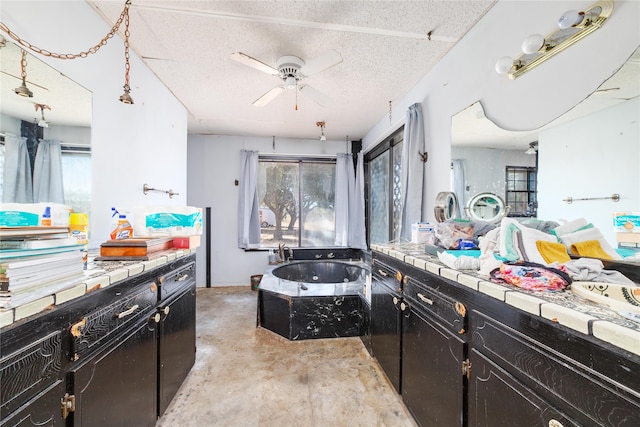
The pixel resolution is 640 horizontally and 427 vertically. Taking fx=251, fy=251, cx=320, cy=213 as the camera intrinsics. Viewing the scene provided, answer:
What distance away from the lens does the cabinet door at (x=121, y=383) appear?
31.0 inches

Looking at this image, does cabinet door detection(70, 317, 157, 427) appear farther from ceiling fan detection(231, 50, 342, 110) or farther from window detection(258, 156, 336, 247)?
window detection(258, 156, 336, 247)

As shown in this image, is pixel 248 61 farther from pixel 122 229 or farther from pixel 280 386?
pixel 280 386

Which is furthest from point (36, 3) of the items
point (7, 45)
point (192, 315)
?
point (192, 315)

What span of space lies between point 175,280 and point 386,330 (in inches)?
53.1

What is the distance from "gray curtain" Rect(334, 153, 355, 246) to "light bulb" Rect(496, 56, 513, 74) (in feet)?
9.36

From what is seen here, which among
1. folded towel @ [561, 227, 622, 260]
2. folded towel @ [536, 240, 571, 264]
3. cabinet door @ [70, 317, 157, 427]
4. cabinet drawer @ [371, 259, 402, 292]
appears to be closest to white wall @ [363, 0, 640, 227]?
folded towel @ [561, 227, 622, 260]

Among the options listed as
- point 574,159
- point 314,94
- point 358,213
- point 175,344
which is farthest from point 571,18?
point 358,213

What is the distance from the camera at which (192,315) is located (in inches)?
67.3

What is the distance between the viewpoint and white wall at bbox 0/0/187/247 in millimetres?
1231

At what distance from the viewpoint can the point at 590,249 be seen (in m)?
0.99

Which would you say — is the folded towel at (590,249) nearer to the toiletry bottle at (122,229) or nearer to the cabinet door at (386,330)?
the cabinet door at (386,330)

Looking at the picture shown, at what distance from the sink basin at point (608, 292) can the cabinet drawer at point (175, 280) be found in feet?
5.36

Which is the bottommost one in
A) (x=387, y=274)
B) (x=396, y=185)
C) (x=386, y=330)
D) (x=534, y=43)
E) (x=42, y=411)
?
(x=386, y=330)

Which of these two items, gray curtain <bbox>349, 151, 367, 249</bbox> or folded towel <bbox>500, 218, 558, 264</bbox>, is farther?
gray curtain <bbox>349, 151, 367, 249</bbox>
